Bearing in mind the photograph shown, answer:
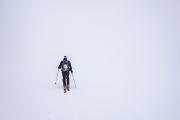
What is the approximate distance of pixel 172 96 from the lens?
15.9 meters

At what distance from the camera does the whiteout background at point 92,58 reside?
44.7ft

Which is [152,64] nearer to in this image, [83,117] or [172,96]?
[172,96]

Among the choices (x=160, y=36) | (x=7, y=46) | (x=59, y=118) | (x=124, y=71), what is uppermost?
(x=160, y=36)

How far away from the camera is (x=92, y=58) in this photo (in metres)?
33.1

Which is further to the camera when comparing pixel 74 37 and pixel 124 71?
pixel 74 37

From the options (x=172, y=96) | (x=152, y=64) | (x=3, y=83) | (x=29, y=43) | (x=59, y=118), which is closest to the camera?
(x=59, y=118)

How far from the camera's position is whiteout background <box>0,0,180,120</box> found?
13.6m

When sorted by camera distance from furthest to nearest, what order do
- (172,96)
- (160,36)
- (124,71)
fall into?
(160,36)
(124,71)
(172,96)

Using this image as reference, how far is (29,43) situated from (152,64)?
64.5 feet

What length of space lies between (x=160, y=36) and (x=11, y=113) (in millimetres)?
39178

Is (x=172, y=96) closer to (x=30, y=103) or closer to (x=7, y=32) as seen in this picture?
(x=30, y=103)

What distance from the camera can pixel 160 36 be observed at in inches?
1971

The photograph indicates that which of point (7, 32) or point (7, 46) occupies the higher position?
point (7, 32)

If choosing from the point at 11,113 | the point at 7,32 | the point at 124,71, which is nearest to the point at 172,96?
the point at 11,113
